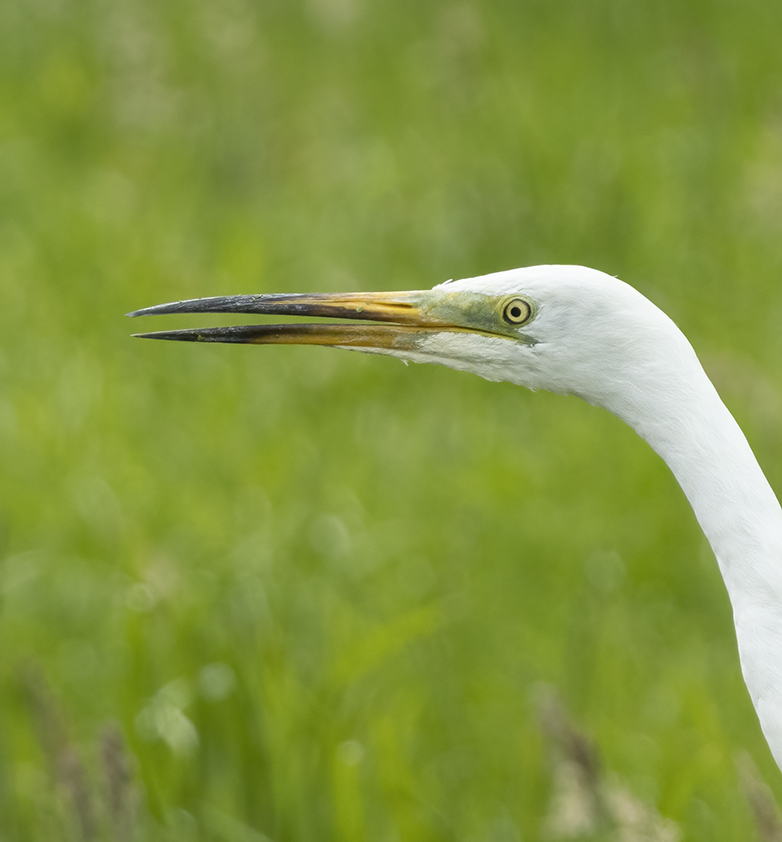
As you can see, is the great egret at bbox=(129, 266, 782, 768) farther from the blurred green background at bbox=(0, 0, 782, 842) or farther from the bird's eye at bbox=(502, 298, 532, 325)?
the blurred green background at bbox=(0, 0, 782, 842)

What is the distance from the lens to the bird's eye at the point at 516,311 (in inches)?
63.6

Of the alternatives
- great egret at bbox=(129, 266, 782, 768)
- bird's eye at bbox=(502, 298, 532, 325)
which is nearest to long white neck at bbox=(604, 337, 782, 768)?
great egret at bbox=(129, 266, 782, 768)

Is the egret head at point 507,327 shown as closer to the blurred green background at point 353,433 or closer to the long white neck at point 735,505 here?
the long white neck at point 735,505

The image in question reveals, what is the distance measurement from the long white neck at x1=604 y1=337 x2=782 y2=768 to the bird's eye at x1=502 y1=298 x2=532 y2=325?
204 mm

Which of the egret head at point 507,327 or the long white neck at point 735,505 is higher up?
the egret head at point 507,327

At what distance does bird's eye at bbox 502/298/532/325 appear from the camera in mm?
1615

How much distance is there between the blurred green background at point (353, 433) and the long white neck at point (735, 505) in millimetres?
843

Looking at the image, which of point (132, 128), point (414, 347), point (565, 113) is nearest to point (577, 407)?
point (565, 113)

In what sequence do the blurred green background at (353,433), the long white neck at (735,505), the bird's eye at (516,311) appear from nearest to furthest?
the long white neck at (735,505), the bird's eye at (516,311), the blurred green background at (353,433)

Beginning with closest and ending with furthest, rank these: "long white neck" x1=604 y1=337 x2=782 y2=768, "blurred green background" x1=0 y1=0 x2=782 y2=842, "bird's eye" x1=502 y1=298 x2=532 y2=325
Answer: "long white neck" x1=604 y1=337 x2=782 y2=768, "bird's eye" x1=502 y1=298 x2=532 y2=325, "blurred green background" x1=0 y1=0 x2=782 y2=842

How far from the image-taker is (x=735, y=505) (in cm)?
146

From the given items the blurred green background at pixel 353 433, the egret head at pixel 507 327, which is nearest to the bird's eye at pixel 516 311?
the egret head at pixel 507 327

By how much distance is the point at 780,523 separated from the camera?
4.86ft

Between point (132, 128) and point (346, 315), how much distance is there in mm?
3968
